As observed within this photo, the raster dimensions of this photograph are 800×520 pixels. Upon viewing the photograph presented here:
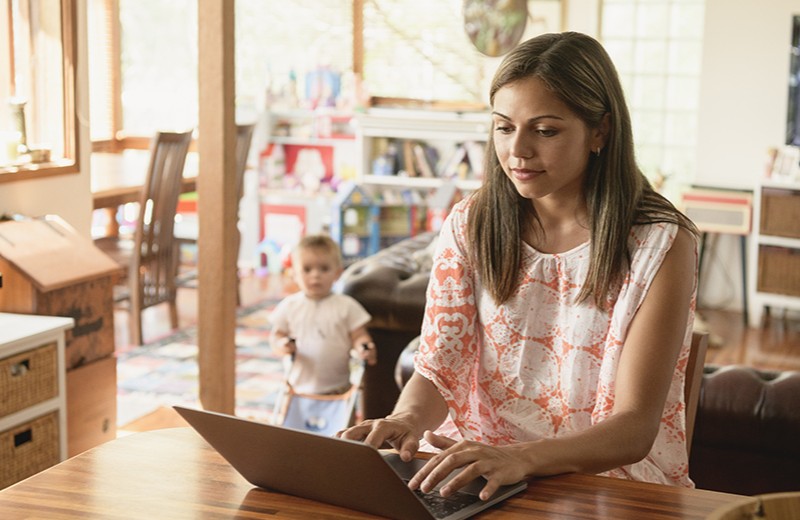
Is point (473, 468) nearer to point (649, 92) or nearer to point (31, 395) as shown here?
point (31, 395)

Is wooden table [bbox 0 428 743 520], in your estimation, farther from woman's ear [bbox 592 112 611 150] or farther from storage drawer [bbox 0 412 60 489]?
storage drawer [bbox 0 412 60 489]

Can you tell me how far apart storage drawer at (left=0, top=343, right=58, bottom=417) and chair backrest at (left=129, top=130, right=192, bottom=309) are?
7.21 ft

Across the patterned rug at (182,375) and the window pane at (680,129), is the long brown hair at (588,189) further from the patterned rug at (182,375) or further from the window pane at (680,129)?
the window pane at (680,129)

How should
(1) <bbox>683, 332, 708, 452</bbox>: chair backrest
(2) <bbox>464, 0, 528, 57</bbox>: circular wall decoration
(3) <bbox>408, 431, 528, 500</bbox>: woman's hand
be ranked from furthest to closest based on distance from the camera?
(2) <bbox>464, 0, 528, 57</bbox>: circular wall decoration, (1) <bbox>683, 332, 708, 452</bbox>: chair backrest, (3) <bbox>408, 431, 528, 500</bbox>: woman's hand

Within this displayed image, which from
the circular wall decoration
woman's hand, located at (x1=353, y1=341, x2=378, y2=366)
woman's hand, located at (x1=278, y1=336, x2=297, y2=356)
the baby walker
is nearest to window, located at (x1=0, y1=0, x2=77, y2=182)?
woman's hand, located at (x1=278, y1=336, x2=297, y2=356)

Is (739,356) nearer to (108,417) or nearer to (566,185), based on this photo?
(108,417)

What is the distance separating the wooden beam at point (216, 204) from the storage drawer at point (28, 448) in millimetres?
756

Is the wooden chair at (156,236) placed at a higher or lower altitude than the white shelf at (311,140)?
lower

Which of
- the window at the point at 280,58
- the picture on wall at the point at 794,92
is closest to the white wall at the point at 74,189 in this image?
the window at the point at 280,58

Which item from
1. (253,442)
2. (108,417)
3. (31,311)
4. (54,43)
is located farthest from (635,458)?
(54,43)

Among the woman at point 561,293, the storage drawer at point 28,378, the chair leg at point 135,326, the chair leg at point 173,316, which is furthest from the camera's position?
the chair leg at point 173,316

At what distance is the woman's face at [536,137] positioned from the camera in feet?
5.37

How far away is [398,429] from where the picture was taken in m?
1.55

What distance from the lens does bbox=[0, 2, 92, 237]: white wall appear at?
12.3 ft
